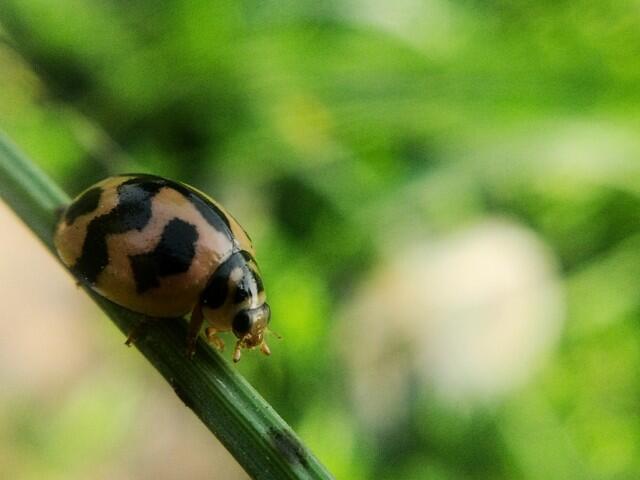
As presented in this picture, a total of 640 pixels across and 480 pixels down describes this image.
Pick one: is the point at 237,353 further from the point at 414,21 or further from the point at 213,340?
the point at 414,21

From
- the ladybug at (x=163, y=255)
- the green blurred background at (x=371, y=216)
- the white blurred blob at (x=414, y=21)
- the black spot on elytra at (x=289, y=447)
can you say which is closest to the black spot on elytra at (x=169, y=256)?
the ladybug at (x=163, y=255)

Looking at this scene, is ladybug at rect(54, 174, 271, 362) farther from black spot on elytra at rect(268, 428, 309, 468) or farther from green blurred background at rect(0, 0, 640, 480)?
green blurred background at rect(0, 0, 640, 480)

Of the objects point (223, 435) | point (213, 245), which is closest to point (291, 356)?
point (213, 245)

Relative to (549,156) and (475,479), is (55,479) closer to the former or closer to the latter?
(475,479)

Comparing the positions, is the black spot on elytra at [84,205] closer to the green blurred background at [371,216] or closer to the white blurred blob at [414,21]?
the green blurred background at [371,216]

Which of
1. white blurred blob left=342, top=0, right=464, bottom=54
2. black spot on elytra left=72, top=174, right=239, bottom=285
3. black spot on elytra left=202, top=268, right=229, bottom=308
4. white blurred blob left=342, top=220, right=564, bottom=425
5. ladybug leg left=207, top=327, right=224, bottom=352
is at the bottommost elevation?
white blurred blob left=342, top=220, right=564, bottom=425

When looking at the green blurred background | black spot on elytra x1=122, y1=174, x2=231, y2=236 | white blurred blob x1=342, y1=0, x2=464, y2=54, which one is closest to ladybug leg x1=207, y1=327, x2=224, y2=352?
black spot on elytra x1=122, y1=174, x2=231, y2=236

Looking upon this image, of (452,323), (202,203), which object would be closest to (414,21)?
(452,323)
